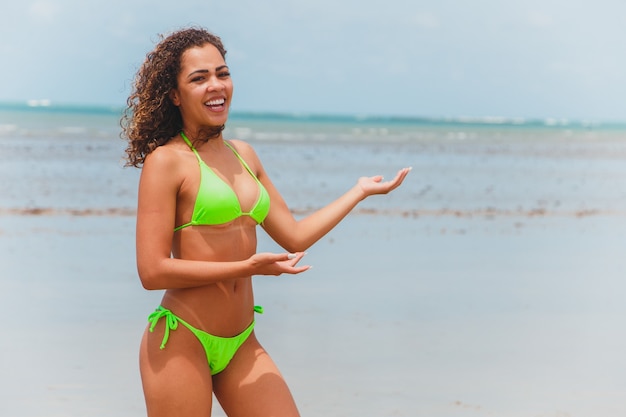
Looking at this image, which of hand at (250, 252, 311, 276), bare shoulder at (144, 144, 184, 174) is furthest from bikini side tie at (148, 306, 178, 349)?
bare shoulder at (144, 144, 184, 174)

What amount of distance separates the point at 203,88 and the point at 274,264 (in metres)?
0.72

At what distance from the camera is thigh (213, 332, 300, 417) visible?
142 inches

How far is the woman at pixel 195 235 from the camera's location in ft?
11.2

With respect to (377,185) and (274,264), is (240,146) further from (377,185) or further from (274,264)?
(274,264)

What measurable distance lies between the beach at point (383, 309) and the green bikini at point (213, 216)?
2268mm

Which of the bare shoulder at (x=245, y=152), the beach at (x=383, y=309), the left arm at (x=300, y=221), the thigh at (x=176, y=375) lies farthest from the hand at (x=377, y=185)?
the beach at (x=383, y=309)

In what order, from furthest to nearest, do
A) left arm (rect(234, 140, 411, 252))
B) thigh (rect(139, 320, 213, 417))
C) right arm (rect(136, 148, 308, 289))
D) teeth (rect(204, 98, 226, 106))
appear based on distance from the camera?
left arm (rect(234, 140, 411, 252))
teeth (rect(204, 98, 226, 106))
thigh (rect(139, 320, 213, 417))
right arm (rect(136, 148, 308, 289))

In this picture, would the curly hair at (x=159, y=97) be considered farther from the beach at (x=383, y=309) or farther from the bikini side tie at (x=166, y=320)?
the beach at (x=383, y=309)

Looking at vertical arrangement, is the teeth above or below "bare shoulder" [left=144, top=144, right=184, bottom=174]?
above

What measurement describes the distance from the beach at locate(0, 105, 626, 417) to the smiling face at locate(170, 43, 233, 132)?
8.83 feet

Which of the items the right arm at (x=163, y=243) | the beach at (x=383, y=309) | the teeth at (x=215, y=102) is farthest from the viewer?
the beach at (x=383, y=309)

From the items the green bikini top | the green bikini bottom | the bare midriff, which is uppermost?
the green bikini top

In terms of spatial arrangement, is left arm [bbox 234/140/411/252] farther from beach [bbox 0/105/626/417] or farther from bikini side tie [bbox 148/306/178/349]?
beach [bbox 0/105/626/417]

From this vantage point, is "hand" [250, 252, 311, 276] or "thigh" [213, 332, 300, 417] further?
"thigh" [213, 332, 300, 417]
